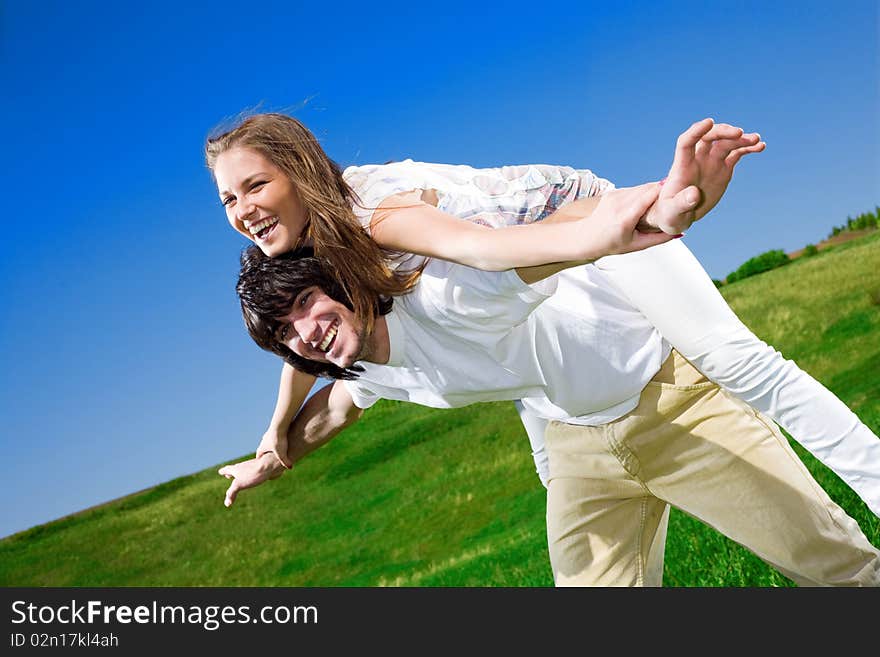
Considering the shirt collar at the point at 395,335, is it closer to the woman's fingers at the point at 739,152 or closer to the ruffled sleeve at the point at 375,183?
the ruffled sleeve at the point at 375,183

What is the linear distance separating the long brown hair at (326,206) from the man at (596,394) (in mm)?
43

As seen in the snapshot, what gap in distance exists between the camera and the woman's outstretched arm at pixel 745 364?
1.53 meters

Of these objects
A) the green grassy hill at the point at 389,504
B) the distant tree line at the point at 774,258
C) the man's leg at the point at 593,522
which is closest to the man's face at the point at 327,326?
the man's leg at the point at 593,522

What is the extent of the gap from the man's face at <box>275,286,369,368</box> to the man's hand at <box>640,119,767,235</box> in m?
0.59

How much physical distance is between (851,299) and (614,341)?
430cm

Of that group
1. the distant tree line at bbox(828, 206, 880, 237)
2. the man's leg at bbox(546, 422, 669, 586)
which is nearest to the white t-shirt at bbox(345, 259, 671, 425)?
the man's leg at bbox(546, 422, 669, 586)

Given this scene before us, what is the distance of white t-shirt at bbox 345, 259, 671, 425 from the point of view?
1.39 metres

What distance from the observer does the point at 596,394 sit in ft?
5.34

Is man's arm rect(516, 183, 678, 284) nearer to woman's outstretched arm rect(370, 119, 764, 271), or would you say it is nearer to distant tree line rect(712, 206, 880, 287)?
woman's outstretched arm rect(370, 119, 764, 271)

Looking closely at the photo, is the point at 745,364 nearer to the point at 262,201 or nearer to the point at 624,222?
the point at 624,222
